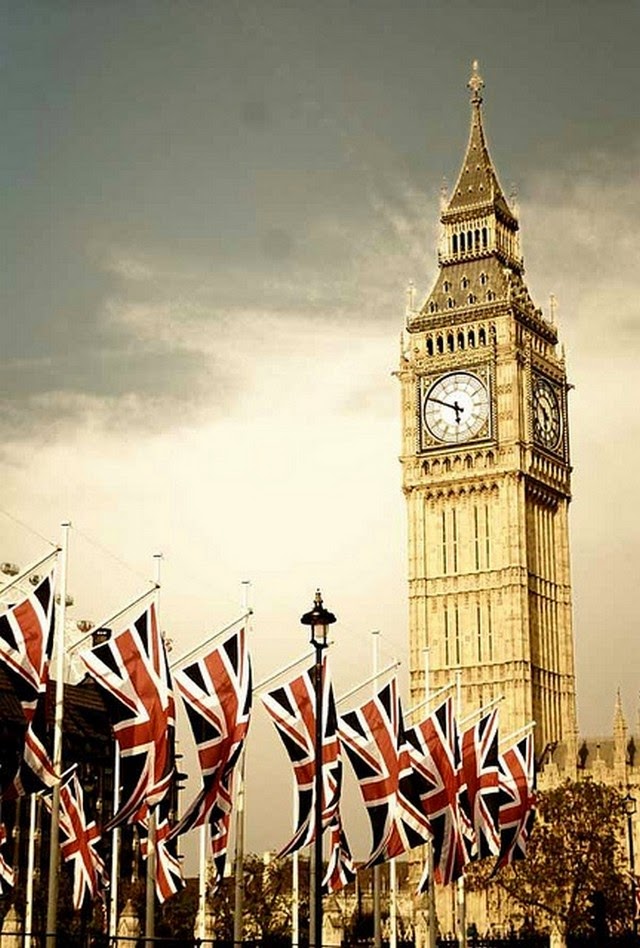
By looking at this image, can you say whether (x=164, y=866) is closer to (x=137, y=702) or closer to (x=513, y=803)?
(x=137, y=702)

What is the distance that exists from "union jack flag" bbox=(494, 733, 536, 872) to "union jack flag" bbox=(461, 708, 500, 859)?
0.53 metres

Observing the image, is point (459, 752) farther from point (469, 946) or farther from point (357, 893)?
point (357, 893)

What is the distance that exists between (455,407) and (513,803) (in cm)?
6537

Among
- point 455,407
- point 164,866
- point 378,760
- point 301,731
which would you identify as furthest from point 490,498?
point 301,731

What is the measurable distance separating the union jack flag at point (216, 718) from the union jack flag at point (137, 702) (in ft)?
4.67

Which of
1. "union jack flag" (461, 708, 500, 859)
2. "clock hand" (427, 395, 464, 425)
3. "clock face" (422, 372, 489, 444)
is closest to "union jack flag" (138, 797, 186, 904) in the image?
"union jack flag" (461, 708, 500, 859)

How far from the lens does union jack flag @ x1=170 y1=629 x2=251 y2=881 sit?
132ft

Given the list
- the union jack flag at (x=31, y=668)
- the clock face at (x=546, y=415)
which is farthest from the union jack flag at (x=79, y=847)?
the clock face at (x=546, y=415)

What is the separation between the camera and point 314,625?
1479 inches

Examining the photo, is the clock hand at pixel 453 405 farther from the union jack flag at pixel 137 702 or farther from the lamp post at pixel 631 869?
the union jack flag at pixel 137 702

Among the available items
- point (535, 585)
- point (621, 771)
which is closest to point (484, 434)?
point (535, 585)

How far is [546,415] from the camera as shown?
122 m

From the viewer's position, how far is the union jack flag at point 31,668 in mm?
35219

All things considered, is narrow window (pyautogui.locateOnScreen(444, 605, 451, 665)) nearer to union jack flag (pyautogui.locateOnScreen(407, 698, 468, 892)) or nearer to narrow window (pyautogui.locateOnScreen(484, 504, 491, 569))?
narrow window (pyautogui.locateOnScreen(484, 504, 491, 569))
